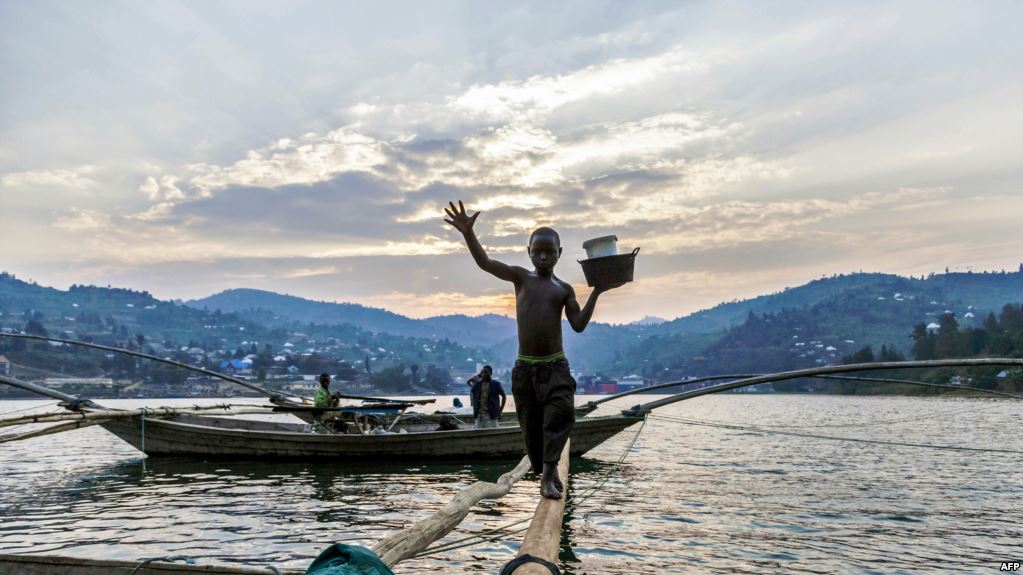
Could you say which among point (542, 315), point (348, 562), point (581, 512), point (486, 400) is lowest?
point (581, 512)

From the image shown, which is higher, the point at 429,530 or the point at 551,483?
the point at 551,483

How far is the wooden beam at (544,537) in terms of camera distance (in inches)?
152

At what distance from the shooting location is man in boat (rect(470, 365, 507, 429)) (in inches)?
800

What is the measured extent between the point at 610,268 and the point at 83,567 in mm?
4481

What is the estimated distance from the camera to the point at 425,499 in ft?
48.9

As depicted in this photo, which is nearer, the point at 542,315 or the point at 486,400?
the point at 542,315

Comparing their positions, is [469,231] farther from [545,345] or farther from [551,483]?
[551,483]

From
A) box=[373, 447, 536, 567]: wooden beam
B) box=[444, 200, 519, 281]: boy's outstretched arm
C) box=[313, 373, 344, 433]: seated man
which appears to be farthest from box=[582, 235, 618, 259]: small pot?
box=[313, 373, 344, 433]: seated man

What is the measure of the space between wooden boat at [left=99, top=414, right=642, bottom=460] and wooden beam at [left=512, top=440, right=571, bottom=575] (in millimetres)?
13400

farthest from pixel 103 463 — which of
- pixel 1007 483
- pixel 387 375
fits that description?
pixel 387 375

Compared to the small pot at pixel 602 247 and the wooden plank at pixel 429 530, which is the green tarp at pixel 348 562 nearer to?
the wooden plank at pixel 429 530

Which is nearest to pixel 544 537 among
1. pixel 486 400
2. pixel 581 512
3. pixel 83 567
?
pixel 83 567

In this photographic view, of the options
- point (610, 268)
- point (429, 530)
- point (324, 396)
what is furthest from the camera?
point (324, 396)

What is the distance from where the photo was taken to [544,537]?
189 inches
